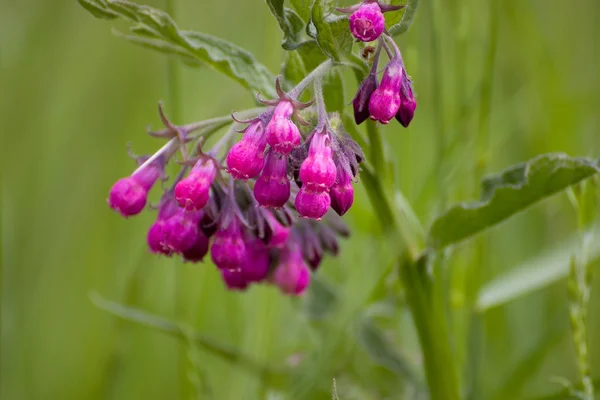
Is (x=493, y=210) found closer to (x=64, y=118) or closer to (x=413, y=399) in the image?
(x=413, y=399)

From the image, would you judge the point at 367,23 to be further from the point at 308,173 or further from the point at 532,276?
the point at 532,276

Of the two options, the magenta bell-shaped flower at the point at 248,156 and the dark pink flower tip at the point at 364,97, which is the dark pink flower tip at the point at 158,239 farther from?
the dark pink flower tip at the point at 364,97

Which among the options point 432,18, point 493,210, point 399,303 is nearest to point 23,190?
point 399,303

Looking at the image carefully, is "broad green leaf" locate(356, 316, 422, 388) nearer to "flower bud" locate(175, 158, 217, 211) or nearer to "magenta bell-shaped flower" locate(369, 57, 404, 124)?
"flower bud" locate(175, 158, 217, 211)

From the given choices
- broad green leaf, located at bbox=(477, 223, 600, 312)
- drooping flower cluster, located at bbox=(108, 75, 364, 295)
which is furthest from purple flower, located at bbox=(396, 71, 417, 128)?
broad green leaf, located at bbox=(477, 223, 600, 312)

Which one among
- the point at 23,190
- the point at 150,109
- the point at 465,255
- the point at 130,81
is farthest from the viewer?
the point at 130,81

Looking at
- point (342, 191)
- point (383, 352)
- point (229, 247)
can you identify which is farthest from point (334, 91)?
point (383, 352)

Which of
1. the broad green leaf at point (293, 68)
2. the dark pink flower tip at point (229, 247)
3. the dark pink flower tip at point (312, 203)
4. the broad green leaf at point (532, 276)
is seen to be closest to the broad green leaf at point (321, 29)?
the broad green leaf at point (293, 68)
